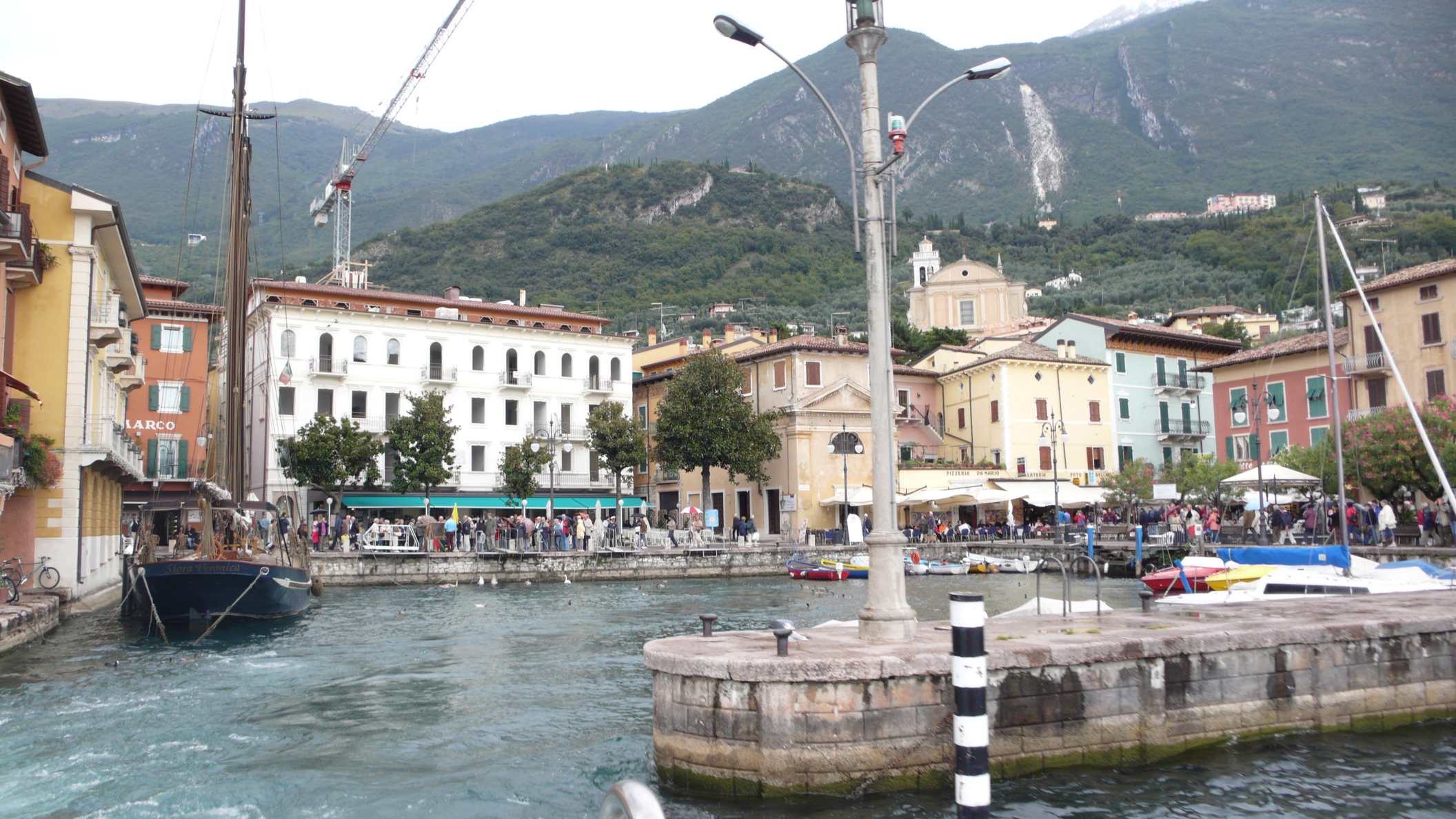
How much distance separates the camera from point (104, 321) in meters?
25.5

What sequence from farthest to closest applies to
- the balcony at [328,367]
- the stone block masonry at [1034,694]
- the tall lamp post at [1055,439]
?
1. the tall lamp post at [1055,439]
2. the balcony at [328,367]
3. the stone block masonry at [1034,694]

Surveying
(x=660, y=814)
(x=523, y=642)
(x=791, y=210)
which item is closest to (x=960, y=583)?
(x=523, y=642)

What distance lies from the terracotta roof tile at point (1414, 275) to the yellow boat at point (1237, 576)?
68.5ft

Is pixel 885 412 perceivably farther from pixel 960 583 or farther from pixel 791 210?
pixel 791 210

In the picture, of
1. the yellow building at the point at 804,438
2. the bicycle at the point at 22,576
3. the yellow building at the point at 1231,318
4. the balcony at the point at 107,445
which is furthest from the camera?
the yellow building at the point at 1231,318

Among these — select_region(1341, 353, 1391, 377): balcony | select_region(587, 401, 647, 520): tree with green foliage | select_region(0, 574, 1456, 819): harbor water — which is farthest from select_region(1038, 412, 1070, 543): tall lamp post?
select_region(0, 574, 1456, 819): harbor water

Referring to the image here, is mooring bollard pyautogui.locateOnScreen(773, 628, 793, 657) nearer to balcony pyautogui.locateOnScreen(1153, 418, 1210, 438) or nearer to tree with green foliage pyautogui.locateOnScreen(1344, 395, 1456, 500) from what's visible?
tree with green foliage pyautogui.locateOnScreen(1344, 395, 1456, 500)

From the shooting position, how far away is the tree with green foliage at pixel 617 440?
46.0 m

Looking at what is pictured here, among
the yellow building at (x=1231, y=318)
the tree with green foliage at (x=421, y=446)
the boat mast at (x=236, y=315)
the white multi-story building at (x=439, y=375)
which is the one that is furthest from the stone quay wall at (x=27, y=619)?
the yellow building at (x=1231, y=318)

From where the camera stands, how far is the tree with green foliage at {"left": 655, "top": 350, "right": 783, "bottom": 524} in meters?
44.5

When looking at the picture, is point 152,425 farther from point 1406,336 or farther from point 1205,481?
point 1406,336

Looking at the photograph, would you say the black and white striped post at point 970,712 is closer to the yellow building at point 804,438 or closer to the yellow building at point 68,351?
the yellow building at point 68,351

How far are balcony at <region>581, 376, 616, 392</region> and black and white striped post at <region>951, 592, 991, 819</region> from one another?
4713cm

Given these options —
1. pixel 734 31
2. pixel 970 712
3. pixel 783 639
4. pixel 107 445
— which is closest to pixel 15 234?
pixel 107 445
